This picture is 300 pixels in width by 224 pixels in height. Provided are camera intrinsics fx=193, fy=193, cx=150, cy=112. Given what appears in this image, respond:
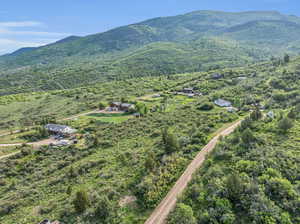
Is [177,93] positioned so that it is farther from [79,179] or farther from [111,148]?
[79,179]

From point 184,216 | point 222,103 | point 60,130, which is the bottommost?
point 60,130

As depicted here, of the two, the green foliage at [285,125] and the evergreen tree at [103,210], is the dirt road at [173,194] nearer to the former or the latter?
the evergreen tree at [103,210]

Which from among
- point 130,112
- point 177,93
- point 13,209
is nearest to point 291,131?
point 13,209

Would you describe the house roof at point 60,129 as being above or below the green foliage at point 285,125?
below

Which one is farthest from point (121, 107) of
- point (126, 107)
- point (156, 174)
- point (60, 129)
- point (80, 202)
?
point (80, 202)

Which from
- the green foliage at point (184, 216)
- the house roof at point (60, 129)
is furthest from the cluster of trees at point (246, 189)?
the house roof at point (60, 129)

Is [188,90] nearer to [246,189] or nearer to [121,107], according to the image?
[121,107]

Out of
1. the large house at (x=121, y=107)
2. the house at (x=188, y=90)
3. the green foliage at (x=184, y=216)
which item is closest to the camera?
the green foliage at (x=184, y=216)

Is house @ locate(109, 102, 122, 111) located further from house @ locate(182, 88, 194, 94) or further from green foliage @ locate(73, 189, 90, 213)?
green foliage @ locate(73, 189, 90, 213)

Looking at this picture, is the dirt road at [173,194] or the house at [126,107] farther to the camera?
the house at [126,107]

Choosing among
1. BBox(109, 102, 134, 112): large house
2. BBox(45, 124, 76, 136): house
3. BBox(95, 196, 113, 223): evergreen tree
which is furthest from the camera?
BBox(109, 102, 134, 112): large house

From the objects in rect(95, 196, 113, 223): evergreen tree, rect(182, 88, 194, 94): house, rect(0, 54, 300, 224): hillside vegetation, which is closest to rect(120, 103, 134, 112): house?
rect(0, 54, 300, 224): hillside vegetation
